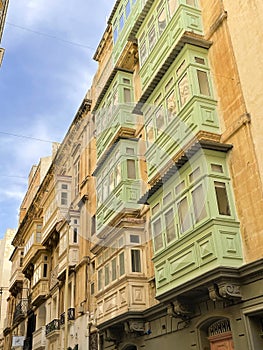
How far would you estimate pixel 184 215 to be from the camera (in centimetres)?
1313

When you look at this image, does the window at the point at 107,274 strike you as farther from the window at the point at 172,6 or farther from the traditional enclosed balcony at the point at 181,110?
the window at the point at 172,6

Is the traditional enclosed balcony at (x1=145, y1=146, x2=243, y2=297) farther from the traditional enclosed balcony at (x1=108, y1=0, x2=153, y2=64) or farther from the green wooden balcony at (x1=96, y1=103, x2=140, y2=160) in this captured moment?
the traditional enclosed balcony at (x1=108, y1=0, x2=153, y2=64)

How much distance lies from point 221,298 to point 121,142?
30.6 ft

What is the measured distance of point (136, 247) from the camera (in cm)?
1709

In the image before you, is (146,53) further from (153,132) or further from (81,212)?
(81,212)

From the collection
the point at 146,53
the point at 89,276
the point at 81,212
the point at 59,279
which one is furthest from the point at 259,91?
the point at 59,279

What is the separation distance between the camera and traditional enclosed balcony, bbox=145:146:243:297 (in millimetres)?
11564

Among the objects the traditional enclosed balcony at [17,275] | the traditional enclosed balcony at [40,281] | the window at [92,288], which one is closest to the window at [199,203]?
the window at [92,288]

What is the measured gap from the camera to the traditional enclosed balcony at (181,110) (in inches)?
524

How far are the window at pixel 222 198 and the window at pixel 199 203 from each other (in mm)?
400

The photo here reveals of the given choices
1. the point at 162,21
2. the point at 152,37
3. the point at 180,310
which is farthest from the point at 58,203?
the point at 180,310

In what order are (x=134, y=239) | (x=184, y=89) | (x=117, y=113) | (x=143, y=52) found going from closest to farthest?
(x=184, y=89), (x=134, y=239), (x=143, y=52), (x=117, y=113)

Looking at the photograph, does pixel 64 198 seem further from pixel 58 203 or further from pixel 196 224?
pixel 196 224

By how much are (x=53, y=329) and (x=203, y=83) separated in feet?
→ 59.5
